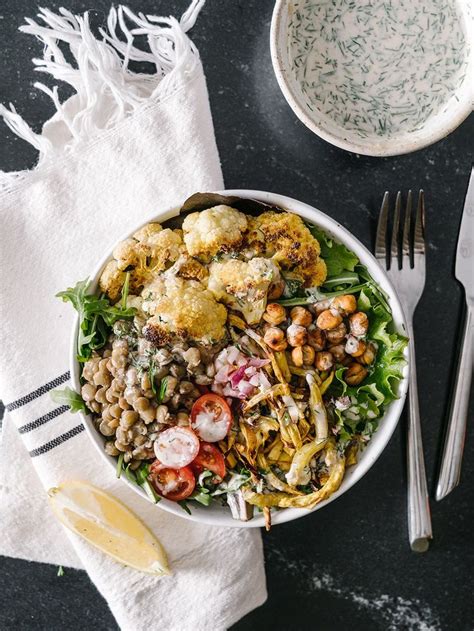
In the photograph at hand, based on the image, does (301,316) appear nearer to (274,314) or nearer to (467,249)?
(274,314)

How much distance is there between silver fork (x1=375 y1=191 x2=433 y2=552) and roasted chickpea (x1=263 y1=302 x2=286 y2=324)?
0.57m

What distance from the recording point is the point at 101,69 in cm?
243

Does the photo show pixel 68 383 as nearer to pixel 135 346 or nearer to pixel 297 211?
pixel 135 346

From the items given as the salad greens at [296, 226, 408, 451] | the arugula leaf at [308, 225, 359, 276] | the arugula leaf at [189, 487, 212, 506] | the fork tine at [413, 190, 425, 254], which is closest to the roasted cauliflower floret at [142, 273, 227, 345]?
the salad greens at [296, 226, 408, 451]

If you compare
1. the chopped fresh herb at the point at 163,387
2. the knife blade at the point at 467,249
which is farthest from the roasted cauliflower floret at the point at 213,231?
the knife blade at the point at 467,249

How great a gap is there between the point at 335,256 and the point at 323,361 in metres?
0.33

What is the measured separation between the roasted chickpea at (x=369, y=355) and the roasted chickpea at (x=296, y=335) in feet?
0.65

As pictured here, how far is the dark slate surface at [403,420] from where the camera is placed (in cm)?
261

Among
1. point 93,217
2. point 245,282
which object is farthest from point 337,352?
point 93,217

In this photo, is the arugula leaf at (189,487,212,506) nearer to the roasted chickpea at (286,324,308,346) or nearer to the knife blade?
the roasted chickpea at (286,324,308,346)

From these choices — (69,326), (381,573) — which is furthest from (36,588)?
(381,573)

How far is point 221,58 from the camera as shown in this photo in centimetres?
262

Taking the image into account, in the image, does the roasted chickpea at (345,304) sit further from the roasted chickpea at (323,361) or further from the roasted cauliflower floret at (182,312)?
the roasted cauliflower floret at (182,312)

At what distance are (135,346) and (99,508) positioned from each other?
63cm
